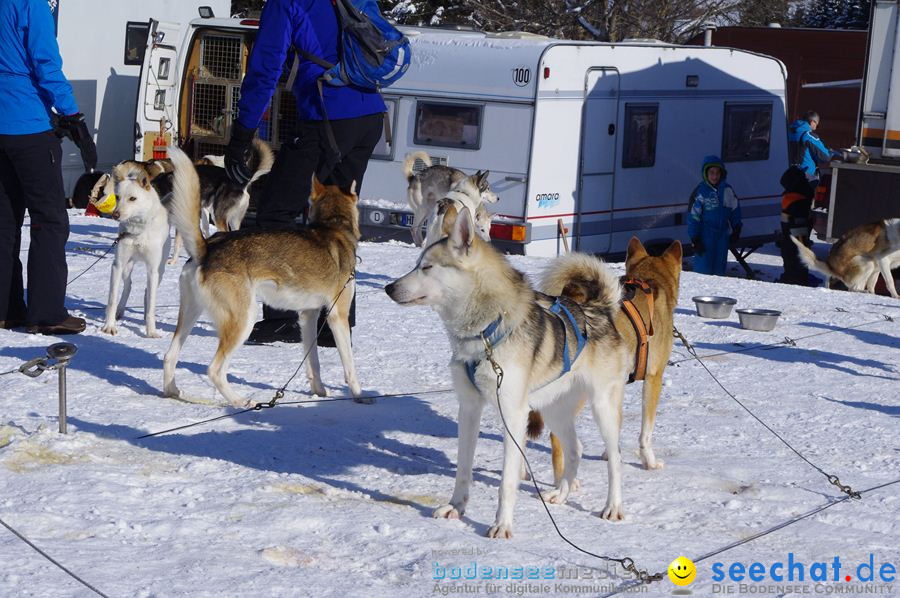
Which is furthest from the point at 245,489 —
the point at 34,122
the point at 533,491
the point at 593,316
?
the point at 34,122

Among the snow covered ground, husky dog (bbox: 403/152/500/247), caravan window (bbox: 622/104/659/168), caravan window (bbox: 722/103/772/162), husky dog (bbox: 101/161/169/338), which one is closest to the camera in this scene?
the snow covered ground

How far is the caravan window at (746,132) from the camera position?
13586mm

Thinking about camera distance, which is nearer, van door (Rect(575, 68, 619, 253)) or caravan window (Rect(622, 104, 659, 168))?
van door (Rect(575, 68, 619, 253))

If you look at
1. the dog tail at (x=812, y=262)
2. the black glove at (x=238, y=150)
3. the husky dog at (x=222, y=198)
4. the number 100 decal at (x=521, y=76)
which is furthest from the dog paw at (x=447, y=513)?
the dog tail at (x=812, y=262)

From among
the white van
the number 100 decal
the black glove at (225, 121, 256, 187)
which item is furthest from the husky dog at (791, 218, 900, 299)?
the black glove at (225, 121, 256, 187)

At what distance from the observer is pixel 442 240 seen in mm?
3732

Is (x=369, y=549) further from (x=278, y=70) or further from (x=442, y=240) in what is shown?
(x=278, y=70)

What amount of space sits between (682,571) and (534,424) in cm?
118

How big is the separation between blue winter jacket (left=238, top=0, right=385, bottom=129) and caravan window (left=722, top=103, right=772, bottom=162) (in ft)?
27.8

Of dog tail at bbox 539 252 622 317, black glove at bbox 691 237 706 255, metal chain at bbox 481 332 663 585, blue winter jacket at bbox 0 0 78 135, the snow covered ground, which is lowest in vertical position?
→ black glove at bbox 691 237 706 255

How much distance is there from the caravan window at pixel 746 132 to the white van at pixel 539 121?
0.09 feet

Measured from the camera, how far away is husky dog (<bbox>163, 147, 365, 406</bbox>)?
5125mm

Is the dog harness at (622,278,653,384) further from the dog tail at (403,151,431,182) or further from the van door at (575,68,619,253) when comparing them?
the van door at (575,68,619,253)

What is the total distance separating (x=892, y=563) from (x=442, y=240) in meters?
1.75
